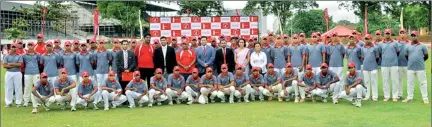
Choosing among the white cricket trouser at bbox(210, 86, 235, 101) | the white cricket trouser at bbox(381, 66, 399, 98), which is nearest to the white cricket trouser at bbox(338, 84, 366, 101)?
the white cricket trouser at bbox(381, 66, 399, 98)

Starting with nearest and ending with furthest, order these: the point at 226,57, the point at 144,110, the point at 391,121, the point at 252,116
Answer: the point at 391,121, the point at 252,116, the point at 144,110, the point at 226,57

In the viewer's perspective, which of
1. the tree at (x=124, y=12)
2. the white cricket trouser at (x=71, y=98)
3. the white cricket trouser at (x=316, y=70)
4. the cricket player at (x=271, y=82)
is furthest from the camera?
the tree at (x=124, y=12)

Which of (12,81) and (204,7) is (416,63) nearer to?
(12,81)

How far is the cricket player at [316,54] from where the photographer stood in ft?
30.5

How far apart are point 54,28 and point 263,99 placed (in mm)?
27978

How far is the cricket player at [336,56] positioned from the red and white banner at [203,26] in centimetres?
310

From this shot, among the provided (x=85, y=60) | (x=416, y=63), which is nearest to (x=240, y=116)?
(x=85, y=60)

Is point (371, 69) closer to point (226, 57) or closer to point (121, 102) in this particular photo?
point (226, 57)

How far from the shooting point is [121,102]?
8.44 m

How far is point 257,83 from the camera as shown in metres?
9.15

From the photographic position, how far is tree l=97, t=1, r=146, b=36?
40.6 m

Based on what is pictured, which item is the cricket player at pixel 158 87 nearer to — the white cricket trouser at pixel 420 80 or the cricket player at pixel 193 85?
the cricket player at pixel 193 85

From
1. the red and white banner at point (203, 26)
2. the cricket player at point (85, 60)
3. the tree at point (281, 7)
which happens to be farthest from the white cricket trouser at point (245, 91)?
the tree at point (281, 7)

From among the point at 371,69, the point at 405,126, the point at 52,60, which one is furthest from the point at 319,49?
the point at 52,60
